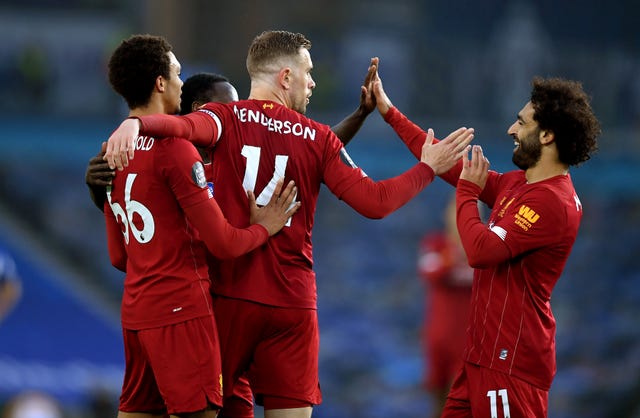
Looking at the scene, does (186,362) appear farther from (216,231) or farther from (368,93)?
(368,93)

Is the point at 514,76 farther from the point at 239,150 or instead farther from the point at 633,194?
the point at 239,150

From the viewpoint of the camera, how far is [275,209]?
4555 millimetres

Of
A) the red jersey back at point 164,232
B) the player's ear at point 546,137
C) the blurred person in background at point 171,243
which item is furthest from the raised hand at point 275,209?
the player's ear at point 546,137

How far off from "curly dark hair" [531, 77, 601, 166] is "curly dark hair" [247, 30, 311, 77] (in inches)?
46.7

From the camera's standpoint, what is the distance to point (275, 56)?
472 centimetres

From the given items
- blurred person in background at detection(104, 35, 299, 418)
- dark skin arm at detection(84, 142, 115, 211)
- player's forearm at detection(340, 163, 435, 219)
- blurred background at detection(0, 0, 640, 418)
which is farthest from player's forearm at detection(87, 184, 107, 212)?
blurred background at detection(0, 0, 640, 418)

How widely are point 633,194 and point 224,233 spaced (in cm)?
1017

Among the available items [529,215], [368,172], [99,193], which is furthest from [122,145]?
[368,172]

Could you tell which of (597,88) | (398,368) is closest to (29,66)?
(398,368)

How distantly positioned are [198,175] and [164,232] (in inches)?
12.0

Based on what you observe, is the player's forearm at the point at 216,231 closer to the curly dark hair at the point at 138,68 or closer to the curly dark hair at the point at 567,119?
the curly dark hair at the point at 138,68

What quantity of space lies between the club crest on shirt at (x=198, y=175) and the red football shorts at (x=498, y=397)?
1.53 metres

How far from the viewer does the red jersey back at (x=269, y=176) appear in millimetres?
4559

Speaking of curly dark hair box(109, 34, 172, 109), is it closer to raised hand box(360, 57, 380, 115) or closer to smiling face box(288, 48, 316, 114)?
smiling face box(288, 48, 316, 114)
